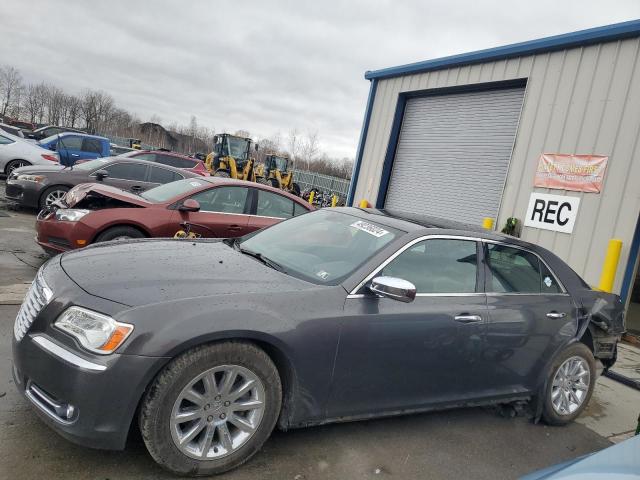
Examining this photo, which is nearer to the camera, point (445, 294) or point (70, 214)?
point (445, 294)

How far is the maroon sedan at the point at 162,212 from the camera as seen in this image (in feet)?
20.0

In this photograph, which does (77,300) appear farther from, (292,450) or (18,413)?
(292,450)

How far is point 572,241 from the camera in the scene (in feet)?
25.6

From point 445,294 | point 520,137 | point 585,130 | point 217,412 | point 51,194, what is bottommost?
point 217,412

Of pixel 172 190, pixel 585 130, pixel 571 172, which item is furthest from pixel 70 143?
pixel 585 130

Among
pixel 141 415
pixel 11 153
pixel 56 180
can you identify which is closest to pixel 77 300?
pixel 141 415

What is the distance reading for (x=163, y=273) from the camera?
299 cm

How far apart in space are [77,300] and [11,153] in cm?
1317

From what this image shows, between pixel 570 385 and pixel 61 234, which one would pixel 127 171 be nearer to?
pixel 61 234

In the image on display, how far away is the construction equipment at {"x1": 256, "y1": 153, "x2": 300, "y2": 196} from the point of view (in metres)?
24.4

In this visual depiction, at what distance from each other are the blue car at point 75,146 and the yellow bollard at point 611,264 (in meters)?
14.3

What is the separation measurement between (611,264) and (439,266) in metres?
4.76

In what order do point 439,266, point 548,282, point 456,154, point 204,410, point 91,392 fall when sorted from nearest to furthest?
point 91,392
point 204,410
point 439,266
point 548,282
point 456,154

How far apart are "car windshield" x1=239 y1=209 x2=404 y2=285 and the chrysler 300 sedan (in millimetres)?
16
